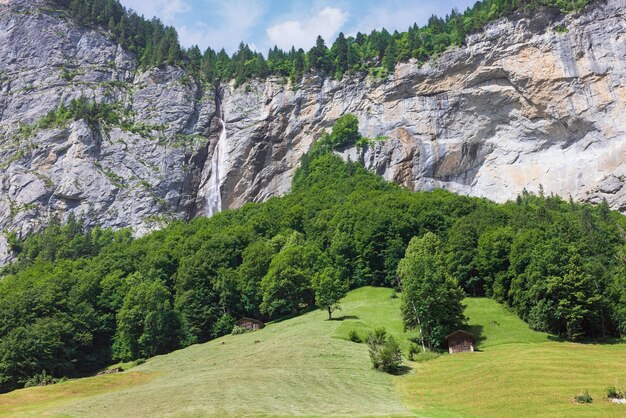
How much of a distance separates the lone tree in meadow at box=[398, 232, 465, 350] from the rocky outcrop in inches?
2417

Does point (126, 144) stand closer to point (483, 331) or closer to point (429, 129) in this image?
point (429, 129)

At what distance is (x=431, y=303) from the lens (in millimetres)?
59031

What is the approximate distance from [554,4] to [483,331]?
87.7 metres

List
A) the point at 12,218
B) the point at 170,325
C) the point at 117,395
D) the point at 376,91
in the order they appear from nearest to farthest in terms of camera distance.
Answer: the point at 117,395
the point at 170,325
the point at 12,218
the point at 376,91

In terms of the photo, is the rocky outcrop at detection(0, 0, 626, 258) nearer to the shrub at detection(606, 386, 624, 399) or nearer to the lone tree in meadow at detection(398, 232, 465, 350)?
the lone tree in meadow at detection(398, 232, 465, 350)

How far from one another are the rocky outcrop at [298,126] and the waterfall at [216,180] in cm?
30

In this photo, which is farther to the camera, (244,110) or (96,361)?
(244,110)

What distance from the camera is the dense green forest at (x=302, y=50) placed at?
127438 millimetres

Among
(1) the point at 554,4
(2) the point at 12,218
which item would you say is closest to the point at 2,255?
(2) the point at 12,218

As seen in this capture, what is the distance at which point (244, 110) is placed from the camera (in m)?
145

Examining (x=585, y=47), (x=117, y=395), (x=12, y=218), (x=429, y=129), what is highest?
(x=585, y=47)

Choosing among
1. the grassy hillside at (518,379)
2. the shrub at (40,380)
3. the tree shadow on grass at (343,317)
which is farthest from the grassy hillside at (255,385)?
the shrub at (40,380)

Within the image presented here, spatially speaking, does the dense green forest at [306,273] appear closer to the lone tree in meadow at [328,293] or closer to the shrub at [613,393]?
the lone tree in meadow at [328,293]

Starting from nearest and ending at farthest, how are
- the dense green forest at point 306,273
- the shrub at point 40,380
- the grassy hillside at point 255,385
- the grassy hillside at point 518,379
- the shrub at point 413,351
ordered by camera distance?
the grassy hillside at point 255,385, the grassy hillside at point 518,379, the shrub at point 413,351, the dense green forest at point 306,273, the shrub at point 40,380
